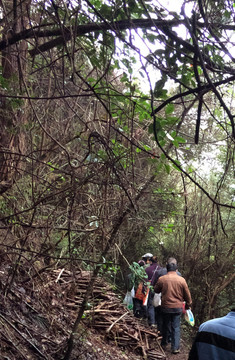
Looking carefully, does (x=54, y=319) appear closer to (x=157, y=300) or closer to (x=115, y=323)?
(x=115, y=323)

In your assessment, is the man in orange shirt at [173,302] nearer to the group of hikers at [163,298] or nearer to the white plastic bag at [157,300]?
the group of hikers at [163,298]

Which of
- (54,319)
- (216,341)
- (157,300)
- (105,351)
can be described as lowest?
(105,351)

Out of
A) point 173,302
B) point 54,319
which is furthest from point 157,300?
point 54,319

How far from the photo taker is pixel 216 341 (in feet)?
6.67

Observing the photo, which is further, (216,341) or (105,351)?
(105,351)

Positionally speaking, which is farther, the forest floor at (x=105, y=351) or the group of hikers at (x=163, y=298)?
the group of hikers at (x=163, y=298)

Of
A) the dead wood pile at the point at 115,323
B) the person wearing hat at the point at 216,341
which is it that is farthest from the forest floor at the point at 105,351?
the person wearing hat at the point at 216,341

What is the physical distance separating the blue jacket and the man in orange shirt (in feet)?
16.5

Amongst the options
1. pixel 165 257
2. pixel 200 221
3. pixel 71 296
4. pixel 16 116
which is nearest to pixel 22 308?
pixel 71 296

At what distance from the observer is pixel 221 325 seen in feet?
6.81

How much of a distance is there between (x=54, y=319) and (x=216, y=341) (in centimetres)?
365

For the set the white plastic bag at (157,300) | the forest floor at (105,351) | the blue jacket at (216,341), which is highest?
the blue jacket at (216,341)

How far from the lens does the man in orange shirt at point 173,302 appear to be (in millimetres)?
6988

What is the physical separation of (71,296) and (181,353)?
2.87 meters
